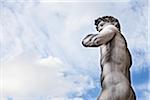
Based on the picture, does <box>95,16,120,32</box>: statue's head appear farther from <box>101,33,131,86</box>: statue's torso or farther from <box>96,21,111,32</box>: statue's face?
<box>101,33,131,86</box>: statue's torso

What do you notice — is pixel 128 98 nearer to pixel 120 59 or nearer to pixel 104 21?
pixel 120 59

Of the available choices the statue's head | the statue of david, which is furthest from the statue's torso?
the statue's head

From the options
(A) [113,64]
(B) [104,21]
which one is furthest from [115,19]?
(A) [113,64]

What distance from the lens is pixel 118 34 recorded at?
663cm

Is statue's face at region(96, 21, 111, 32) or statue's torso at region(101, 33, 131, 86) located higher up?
statue's face at region(96, 21, 111, 32)

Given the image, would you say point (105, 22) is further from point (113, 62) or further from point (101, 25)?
point (113, 62)

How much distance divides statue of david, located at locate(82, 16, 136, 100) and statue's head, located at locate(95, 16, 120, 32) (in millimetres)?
69

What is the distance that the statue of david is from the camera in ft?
20.9

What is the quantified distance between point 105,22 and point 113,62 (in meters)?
0.53

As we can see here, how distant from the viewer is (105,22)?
22.3ft

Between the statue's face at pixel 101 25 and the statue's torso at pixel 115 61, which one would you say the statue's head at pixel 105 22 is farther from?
the statue's torso at pixel 115 61

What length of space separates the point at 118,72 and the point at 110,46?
0.30 meters

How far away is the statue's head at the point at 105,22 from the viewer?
22.3 ft

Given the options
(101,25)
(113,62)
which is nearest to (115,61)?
(113,62)
